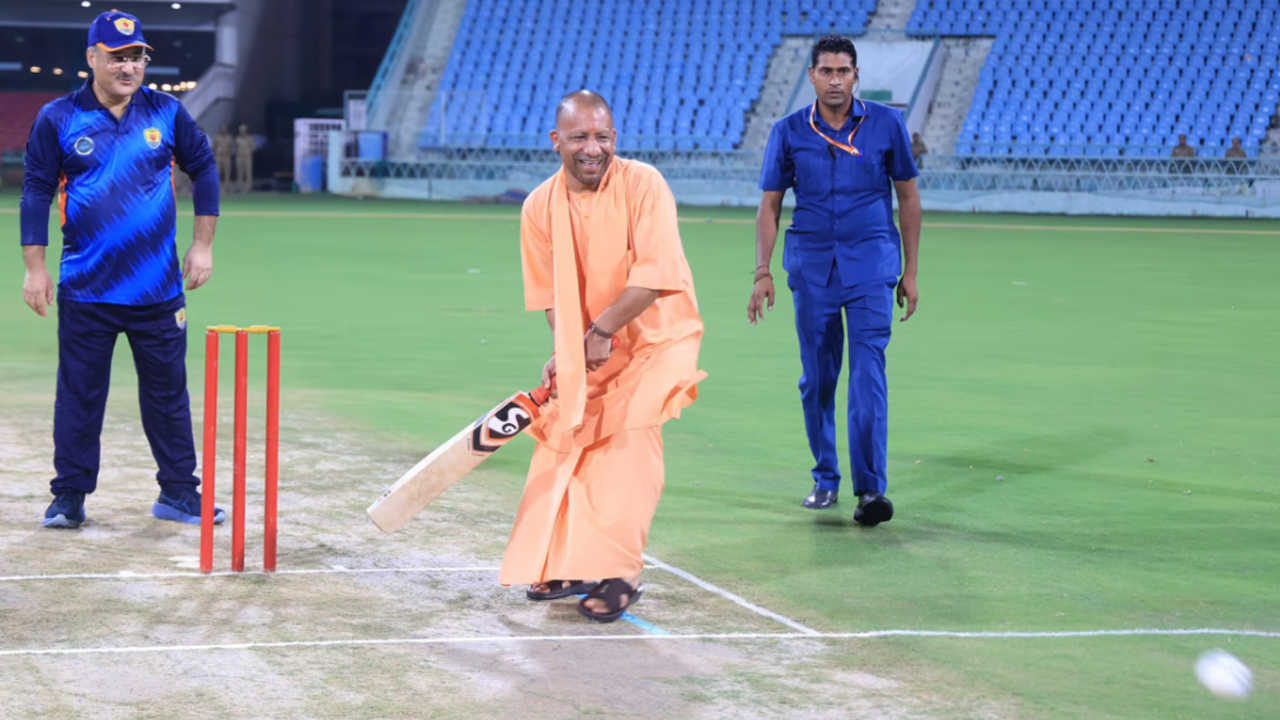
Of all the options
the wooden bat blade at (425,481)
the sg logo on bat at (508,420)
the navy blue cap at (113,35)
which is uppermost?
the navy blue cap at (113,35)

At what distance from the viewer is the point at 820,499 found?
7656 mm

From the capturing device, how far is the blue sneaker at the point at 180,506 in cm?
722

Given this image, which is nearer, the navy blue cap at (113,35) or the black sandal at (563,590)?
the black sandal at (563,590)

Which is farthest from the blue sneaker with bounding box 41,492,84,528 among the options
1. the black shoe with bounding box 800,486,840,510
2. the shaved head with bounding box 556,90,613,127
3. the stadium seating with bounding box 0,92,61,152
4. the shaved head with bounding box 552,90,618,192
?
the stadium seating with bounding box 0,92,61,152

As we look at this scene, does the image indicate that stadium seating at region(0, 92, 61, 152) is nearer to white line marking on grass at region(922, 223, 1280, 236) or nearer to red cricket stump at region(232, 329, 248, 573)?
white line marking on grass at region(922, 223, 1280, 236)

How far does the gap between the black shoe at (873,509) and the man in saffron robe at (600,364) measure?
147cm

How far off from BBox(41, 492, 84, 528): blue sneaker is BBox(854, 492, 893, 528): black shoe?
3.28m

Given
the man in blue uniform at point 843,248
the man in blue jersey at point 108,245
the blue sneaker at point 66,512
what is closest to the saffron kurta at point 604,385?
the man in blue uniform at point 843,248

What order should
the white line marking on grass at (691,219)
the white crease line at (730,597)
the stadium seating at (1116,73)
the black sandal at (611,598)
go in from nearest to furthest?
the white crease line at (730,597) < the black sandal at (611,598) < the white line marking on grass at (691,219) < the stadium seating at (1116,73)

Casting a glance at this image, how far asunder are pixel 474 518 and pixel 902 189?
238cm

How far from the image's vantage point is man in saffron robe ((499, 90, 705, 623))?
227 inches

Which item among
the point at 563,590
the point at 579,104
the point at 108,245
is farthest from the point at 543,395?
the point at 108,245

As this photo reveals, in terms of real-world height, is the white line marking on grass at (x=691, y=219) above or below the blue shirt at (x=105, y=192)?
below

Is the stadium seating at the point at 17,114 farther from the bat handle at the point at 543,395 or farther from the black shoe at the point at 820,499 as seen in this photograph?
the bat handle at the point at 543,395
